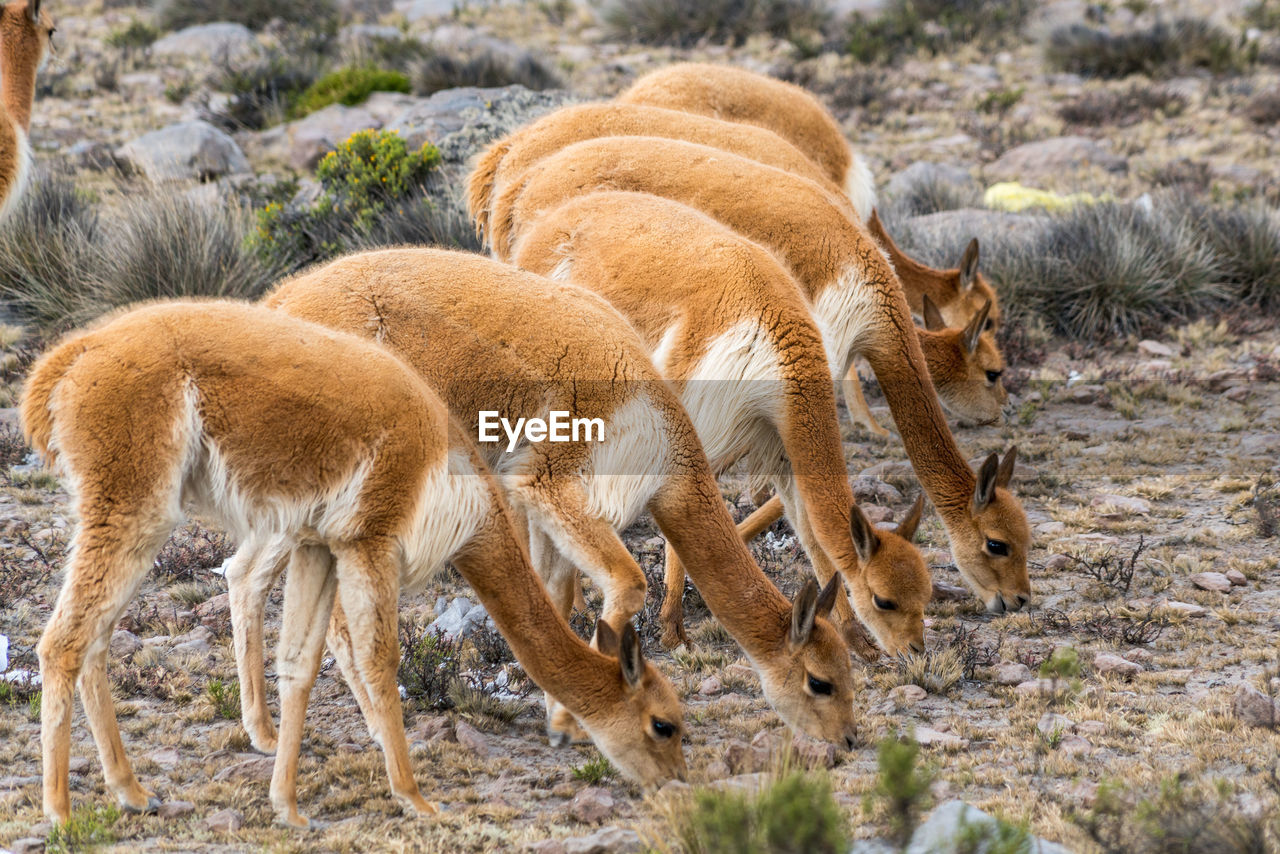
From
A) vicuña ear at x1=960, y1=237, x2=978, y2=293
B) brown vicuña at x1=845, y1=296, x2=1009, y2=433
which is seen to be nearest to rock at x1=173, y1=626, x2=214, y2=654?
brown vicuña at x1=845, y1=296, x2=1009, y2=433

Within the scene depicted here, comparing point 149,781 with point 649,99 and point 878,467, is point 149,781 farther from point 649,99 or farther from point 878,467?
point 649,99

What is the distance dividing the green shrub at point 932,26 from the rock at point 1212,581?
1649 centimetres

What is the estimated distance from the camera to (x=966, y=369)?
27.0 feet

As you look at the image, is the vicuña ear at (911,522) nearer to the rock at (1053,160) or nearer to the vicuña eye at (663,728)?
the vicuña eye at (663,728)

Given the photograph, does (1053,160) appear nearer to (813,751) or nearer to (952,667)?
(952,667)

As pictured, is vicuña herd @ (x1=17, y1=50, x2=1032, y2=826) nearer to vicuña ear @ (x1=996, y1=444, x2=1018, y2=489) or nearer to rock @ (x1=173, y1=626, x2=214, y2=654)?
vicuña ear @ (x1=996, y1=444, x2=1018, y2=489)

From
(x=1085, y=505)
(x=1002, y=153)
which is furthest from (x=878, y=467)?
(x=1002, y=153)

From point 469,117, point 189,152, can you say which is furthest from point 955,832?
point 189,152

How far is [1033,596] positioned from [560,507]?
3.22 metres

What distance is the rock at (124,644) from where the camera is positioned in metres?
6.21

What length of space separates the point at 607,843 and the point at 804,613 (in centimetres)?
133

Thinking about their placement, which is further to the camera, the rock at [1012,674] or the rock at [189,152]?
the rock at [189,152]

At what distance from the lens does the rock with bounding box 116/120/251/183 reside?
14.4 meters

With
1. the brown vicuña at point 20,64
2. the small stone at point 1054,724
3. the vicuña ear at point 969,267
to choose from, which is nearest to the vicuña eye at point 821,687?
the small stone at point 1054,724
